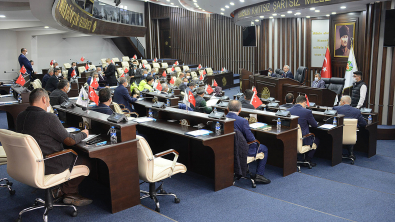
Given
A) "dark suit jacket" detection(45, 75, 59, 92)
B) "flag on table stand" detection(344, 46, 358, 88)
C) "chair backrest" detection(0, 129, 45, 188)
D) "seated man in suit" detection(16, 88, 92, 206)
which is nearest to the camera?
"chair backrest" detection(0, 129, 45, 188)

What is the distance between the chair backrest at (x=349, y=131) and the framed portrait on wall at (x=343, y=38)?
489 cm

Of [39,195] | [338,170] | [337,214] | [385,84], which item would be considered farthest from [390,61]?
[39,195]

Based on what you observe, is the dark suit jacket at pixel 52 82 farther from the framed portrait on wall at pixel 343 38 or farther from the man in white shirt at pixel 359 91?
the framed portrait on wall at pixel 343 38

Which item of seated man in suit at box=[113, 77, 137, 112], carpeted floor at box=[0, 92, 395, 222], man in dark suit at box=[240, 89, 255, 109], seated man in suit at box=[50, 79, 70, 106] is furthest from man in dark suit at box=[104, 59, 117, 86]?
carpeted floor at box=[0, 92, 395, 222]

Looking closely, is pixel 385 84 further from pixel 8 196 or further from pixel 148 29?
pixel 148 29

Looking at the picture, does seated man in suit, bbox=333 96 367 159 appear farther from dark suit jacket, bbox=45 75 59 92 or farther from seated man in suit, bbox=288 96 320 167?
dark suit jacket, bbox=45 75 59 92

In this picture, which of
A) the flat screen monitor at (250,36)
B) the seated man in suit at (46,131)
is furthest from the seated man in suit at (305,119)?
the flat screen monitor at (250,36)

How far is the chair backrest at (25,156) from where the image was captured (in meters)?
3.12

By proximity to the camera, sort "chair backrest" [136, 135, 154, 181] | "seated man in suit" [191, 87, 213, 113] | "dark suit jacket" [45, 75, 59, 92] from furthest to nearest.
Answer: "dark suit jacket" [45, 75, 59, 92] < "seated man in suit" [191, 87, 213, 113] < "chair backrest" [136, 135, 154, 181]

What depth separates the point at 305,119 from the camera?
17.1ft

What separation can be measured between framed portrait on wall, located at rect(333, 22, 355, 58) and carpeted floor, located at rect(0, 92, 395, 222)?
5.77 m

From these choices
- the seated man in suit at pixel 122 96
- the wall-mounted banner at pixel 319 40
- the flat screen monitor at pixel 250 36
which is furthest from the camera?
the flat screen monitor at pixel 250 36

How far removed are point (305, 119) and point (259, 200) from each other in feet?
5.94

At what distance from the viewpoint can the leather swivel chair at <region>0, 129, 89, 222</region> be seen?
3133 mm
